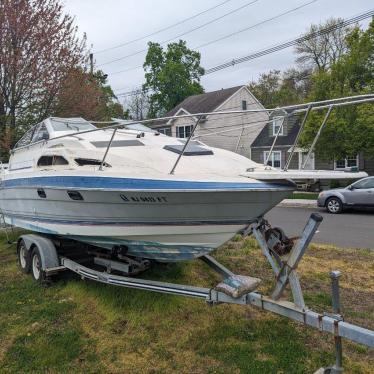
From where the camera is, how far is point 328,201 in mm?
14938

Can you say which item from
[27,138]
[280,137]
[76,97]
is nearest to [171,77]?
[280,137]

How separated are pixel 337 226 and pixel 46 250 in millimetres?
8510

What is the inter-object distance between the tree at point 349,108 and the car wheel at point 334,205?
4423 millimetres

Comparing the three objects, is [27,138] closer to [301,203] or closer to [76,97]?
[76,97]

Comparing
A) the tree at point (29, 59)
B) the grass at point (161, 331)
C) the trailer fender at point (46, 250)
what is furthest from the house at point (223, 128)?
the tree at point (29, 59)

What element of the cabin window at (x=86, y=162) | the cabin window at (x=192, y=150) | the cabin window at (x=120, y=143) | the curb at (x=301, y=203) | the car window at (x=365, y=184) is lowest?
the curb at (x=301, y=203)

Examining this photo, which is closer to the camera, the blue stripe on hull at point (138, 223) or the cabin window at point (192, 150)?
the blue stripe on hull at point (138, 223)

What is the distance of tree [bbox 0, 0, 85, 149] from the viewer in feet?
39.6

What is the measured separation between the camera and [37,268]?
19.9 feet

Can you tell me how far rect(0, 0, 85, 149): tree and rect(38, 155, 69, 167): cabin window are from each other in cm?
705

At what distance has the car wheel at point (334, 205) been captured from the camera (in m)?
14.5

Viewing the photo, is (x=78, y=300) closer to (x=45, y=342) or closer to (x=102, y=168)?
(x=45, y=342)

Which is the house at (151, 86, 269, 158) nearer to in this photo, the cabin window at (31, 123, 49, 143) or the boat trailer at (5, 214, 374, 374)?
the boat trailer at (5, 214, 374, 374)

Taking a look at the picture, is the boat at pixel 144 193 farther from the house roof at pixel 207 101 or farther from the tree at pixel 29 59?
the house roof at pixel 207 101
